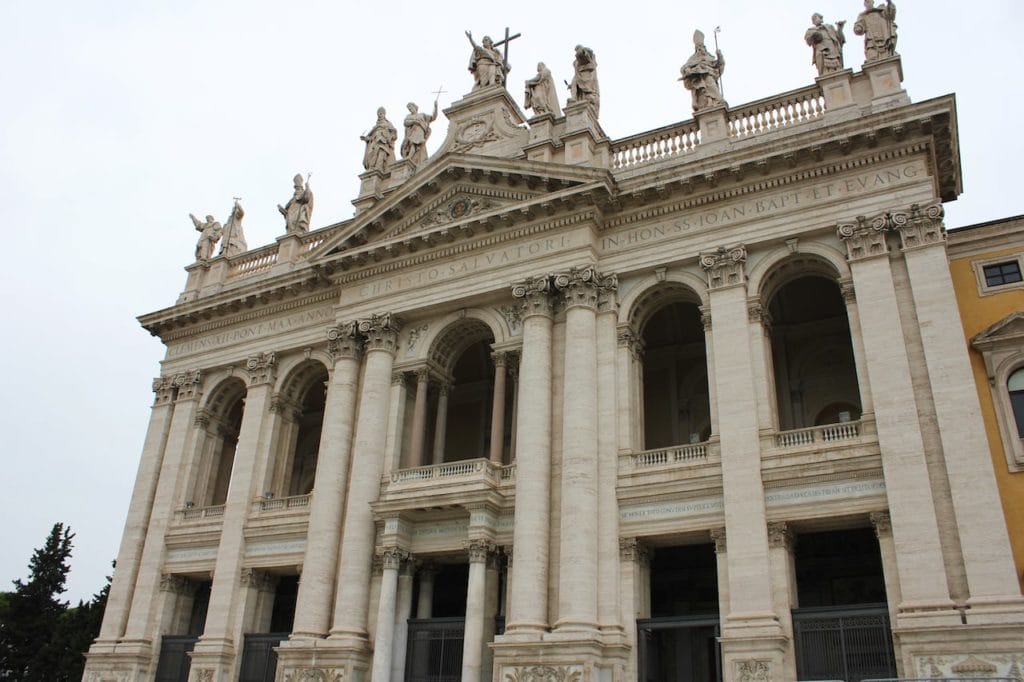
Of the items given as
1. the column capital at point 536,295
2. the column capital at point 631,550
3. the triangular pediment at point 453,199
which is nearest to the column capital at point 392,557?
the column capital at point 631,550

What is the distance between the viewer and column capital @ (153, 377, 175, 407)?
1305 inches

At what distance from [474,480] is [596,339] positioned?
5088 millimetres

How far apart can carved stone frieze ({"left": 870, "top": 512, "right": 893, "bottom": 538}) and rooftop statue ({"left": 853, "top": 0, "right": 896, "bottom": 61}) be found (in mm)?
12237

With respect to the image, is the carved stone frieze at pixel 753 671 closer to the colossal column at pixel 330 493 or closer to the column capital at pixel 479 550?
the column capital at pixel 479 550

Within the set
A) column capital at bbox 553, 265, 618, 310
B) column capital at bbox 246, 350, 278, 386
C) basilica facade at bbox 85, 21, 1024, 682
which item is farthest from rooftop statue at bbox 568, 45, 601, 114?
column capital at bbox 246, 350, 278, 386

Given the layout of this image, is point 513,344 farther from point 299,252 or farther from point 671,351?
point 299,252

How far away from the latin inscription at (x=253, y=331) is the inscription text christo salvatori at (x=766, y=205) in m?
10.6

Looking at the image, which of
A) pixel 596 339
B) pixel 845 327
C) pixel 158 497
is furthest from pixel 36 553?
pixel 845 327

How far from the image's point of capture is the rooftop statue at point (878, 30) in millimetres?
24281

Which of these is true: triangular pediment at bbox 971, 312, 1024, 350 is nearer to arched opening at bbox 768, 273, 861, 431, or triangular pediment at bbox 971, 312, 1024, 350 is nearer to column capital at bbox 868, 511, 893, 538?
column capital at bbox 868, 511, 893, 538

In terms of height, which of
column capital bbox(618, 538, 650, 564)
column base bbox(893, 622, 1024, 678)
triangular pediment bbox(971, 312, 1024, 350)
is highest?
triangular pediment bbox(971, 312, 1024, 350)

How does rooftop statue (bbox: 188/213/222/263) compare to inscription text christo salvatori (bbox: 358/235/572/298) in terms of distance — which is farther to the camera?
rooftop statue (bbox: 188/213/222/263)

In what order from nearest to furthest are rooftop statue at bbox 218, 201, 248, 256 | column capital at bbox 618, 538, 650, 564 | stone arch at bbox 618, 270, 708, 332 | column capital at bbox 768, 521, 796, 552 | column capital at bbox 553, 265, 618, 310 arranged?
column capital at bbox 768, 521, 796, 552
column capital at bbox 618, 538, 650, 564
stone arch at bbox 618, 270, 708, 332
column capital at bbox 553, 265, 618, 310
rooftop statue at bbox 218, 201, 248, 256

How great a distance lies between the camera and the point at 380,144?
32.7 m
